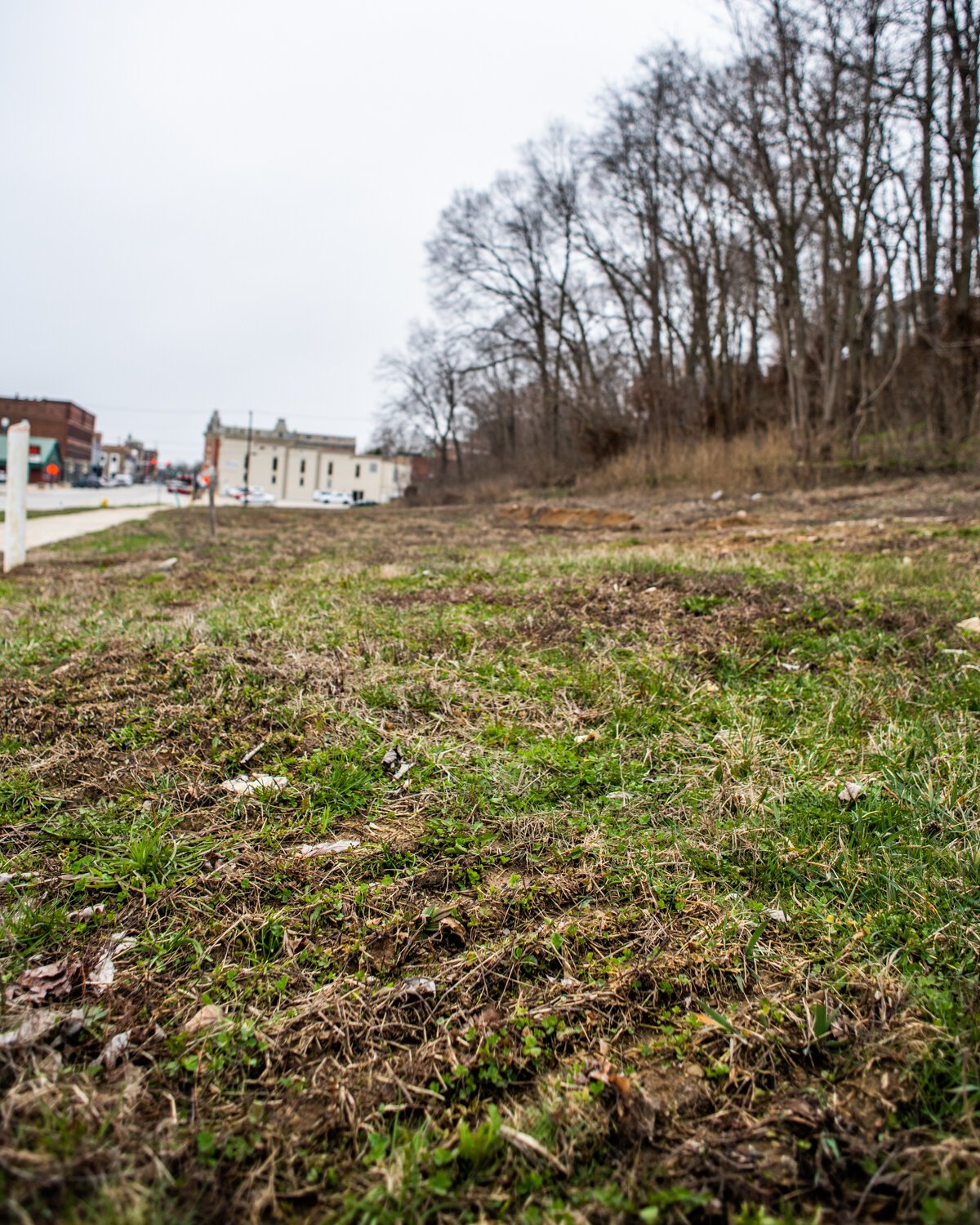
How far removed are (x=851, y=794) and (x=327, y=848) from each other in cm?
162

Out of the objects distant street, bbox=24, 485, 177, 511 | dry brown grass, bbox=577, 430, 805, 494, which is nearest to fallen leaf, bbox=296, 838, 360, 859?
dry brown grass, bbox=577, 430, 805, 494

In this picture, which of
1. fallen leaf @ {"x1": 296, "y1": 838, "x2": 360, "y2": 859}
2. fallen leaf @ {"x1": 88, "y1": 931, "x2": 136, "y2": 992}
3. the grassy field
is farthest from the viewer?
fallen leaf @ {"x1": 296, "y1": 838, "x2": 360, "y2": 859}

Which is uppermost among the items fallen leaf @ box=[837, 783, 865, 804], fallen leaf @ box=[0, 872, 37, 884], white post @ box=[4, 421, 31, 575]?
white post @ box=[4, 421, 31, 575]

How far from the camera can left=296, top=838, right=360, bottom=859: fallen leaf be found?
6.44ft

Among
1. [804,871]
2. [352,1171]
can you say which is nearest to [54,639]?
[352,1171]

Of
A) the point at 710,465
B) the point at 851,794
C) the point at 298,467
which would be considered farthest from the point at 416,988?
the point at 298,467

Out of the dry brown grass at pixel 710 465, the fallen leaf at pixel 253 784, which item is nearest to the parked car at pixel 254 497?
the dry brown grass at pixel 710 465

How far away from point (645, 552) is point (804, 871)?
5140 millimetres

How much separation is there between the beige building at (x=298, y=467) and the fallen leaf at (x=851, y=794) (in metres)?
74.1

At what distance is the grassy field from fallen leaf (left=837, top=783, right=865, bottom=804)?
0.5 inches

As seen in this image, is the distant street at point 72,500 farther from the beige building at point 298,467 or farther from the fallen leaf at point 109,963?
the fallen leaf at point 109,963

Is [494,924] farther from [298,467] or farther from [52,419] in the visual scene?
[52,419]

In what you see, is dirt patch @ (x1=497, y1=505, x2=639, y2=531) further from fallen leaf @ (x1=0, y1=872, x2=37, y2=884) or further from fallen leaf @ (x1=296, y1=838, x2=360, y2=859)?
fallen leaf @ (x1=0, y1=872, x2=37, y2=884)

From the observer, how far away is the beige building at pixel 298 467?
77375 millimetres
